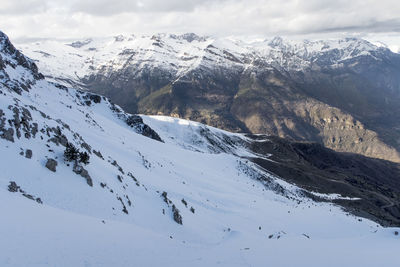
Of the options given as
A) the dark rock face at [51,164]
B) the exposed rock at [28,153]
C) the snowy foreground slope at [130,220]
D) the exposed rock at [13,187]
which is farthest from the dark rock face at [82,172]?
the exposed rock at [13,187]

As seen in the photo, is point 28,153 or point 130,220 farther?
point 130,220

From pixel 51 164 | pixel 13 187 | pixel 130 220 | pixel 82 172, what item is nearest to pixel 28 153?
pixel 51 164

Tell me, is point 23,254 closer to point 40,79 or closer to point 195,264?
point 195,264

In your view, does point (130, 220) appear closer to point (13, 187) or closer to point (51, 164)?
point (51, 164)

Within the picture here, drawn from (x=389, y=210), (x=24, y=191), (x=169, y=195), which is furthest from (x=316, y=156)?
(x=24, y=191)

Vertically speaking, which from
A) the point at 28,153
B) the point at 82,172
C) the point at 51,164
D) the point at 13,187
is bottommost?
the point at 82,172

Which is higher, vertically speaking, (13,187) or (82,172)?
(13,187)

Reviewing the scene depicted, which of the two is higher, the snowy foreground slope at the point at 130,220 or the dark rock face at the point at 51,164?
the dark rock face at the point at 51,164

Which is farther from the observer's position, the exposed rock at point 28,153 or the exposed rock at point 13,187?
the exposed rock at point 28,153

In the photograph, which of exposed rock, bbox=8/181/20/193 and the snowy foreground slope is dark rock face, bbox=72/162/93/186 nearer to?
the snowy foreground slope

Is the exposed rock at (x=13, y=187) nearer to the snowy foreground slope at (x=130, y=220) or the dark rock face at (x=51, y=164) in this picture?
the snowy foreground slope at (x=130, y=220)

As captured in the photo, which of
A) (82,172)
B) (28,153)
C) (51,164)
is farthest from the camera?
(82,172)

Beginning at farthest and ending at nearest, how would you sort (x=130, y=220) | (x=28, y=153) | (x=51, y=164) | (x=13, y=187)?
(x=130, y=220) → (x=51, y=164) → (x=28, y=153) → (x=13, y=187)
